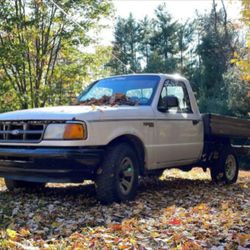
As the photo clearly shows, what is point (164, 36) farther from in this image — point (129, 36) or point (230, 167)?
point (230, 167)

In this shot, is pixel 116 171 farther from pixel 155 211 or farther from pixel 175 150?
pixel 175 150

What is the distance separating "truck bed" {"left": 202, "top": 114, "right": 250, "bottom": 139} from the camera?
7.73 m

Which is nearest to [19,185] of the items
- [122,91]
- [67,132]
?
[67,132]

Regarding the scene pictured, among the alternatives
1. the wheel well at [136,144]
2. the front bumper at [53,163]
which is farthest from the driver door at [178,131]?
the front bumper at [53,163]

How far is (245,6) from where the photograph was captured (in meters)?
12.3

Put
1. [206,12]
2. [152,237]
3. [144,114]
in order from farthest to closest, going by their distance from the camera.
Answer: [206,12], [144,114], [152,237]

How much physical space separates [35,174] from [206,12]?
3735 centimetres

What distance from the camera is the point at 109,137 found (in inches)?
219

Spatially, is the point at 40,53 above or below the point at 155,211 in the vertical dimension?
above

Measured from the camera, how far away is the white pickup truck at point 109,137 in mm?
5316

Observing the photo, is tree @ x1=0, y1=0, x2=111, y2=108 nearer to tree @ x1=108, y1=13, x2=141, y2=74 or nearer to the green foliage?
the green foliage

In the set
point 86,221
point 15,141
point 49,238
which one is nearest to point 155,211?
point 86,221

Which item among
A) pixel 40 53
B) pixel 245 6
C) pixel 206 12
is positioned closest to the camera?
pixel 245 6

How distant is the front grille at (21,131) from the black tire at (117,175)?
0.92 m
